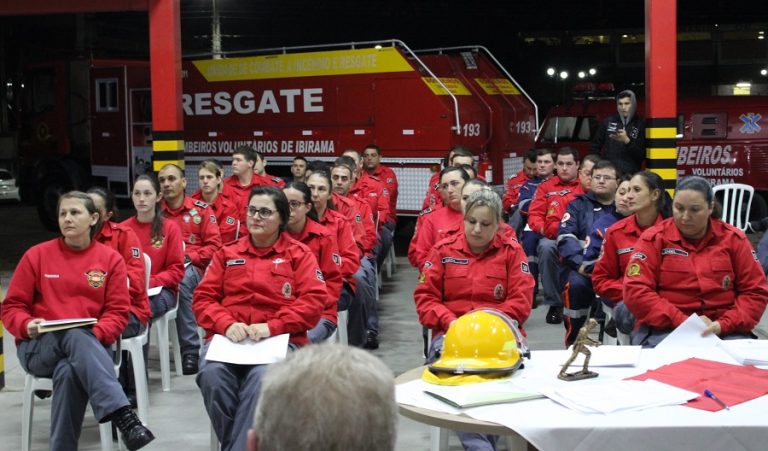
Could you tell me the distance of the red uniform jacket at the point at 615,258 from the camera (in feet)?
18.5

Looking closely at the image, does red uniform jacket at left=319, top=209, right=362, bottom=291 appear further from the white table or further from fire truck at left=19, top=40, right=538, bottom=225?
fire truck at left=19, top=40, right=538, bottom=225

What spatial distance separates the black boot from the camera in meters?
4.74

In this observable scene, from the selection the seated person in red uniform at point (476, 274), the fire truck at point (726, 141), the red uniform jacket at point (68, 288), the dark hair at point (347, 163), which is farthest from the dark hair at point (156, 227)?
the fire truck at point (726, 141)

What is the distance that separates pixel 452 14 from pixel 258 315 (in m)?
22.2

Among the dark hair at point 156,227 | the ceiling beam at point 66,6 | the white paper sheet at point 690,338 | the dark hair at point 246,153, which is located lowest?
the white paper sheet at point 690,338

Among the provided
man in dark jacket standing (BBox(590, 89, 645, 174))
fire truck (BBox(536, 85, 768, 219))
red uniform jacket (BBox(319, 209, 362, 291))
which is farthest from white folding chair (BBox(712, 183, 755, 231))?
red uniform jacket (BBox(319, 209, 362, 291))

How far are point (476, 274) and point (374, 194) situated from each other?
497 cm

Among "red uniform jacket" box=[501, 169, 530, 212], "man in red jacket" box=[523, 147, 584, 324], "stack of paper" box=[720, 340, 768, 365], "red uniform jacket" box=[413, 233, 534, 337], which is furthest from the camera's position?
"red uniform jacket" box=[501, 169, 530, 212]

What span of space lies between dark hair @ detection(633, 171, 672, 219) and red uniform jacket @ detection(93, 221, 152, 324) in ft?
9.42

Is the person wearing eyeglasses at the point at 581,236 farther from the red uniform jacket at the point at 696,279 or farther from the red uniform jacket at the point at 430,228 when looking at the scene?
the red uniform jacket at the point at 696,279

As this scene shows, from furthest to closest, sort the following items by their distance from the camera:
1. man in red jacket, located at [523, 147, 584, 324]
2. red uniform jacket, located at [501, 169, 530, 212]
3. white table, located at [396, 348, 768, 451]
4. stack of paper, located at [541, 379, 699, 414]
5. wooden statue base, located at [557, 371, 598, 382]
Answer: red uniform jacket, located at [501, 169, 530, 212]
man in red jacket, located at [523, 147, 584, 324]
wooden statue base, located at [557, 371, 598, 382]
stack of paper, located at [541, 379, 699, 414]
white table, located at [396, 348, 768, 451]

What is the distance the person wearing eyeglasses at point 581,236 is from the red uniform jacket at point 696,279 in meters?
1.60

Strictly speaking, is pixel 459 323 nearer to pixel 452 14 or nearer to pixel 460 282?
pixel 460 282

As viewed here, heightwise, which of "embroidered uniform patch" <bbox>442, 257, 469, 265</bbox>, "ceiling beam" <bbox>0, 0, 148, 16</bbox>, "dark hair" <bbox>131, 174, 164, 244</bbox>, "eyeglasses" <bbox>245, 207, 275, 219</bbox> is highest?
"ceiling beam" <bbox>0, 0, 148, 16</bbox>
